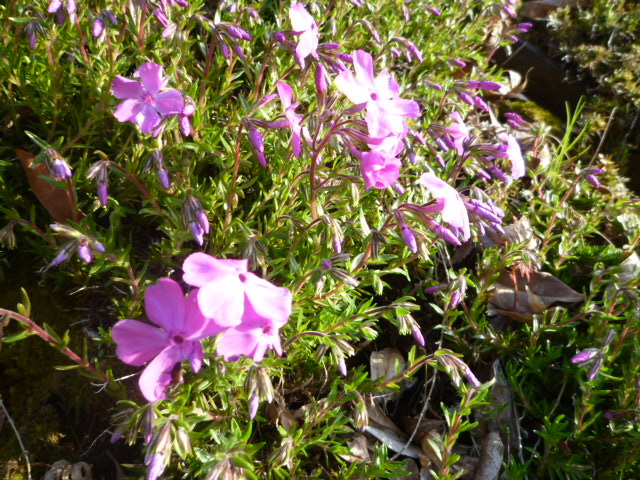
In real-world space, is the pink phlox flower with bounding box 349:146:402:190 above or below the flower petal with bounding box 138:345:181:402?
above

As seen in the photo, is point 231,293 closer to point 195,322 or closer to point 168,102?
point 195,322

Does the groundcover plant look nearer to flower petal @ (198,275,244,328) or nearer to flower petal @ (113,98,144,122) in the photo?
flower petal @ (113,98,144,122)

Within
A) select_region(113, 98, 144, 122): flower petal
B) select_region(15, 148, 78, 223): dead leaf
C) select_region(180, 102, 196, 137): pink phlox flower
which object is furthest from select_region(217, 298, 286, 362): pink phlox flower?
select_region(15, 148, 78, 223): dead leaf

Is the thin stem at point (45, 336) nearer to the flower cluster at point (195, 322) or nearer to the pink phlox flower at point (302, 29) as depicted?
the flower cluster at point (195, 322)

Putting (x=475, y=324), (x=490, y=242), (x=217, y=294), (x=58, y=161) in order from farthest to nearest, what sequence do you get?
(x=490, y=242)
(x=475, y=324)
(x=58, y=161)
(x=217, y=294)

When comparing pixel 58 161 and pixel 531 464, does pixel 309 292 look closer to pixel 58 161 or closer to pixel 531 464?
pixel 58 161

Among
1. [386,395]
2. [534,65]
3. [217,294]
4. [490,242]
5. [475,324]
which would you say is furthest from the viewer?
[534,65]

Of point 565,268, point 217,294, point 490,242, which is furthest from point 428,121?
point 217,294
